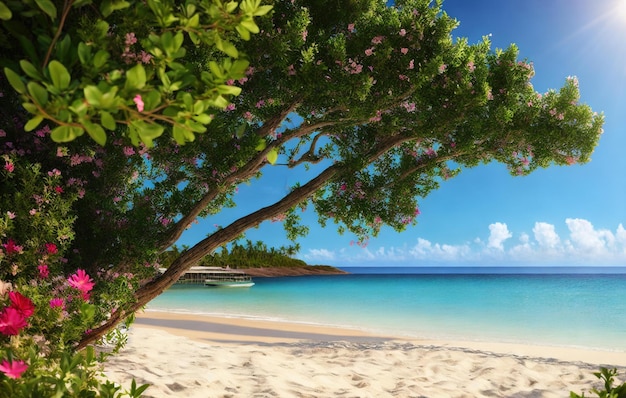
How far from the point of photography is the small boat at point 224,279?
49844 millimetres

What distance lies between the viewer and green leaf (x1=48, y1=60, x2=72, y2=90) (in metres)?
1.62

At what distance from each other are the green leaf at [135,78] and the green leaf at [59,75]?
19 centimetres

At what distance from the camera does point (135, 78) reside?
66.3 inches

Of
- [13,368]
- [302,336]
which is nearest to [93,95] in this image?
[13,368]

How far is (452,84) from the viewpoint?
666 centimetres

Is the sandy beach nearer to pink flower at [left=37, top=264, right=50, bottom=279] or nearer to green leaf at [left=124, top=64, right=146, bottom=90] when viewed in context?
pink flower at [left=37, top=264, right=50, bottom=279]

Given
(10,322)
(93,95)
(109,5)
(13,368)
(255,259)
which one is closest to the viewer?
(93,95)

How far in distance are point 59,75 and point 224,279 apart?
177 feet

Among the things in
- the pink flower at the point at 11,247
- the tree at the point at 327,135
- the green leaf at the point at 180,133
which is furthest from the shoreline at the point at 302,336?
the green leaf at the point at 180,133

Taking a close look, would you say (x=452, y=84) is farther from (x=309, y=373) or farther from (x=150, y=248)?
(x=309, y=373)

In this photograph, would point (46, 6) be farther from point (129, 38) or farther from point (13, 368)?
point (13, 368)

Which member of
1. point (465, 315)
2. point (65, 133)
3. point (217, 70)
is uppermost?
point (217, 70)

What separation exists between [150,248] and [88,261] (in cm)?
73

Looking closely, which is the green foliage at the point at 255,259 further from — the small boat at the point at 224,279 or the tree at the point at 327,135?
the tree at the point at 327,135
